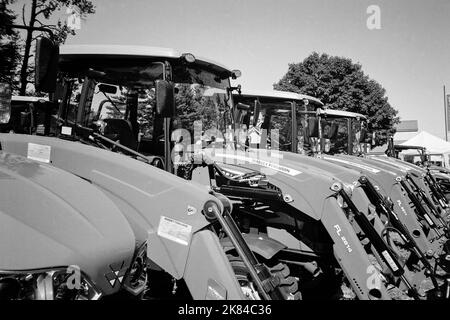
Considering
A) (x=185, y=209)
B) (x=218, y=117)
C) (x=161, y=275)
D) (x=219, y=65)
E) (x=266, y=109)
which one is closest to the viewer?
(x=185, y=209)

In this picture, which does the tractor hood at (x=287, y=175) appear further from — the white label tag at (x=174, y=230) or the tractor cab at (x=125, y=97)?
the white label tag at (x=174, y=230)

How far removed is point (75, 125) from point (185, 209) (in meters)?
1.72

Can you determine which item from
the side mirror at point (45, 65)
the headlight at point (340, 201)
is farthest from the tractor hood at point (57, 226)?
the headlight at point (340, 201)

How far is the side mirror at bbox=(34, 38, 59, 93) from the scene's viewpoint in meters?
2.76

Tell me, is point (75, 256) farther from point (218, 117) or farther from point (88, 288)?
point (218, 117)

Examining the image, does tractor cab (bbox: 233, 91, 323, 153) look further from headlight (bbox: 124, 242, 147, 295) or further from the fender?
headlight (bbox: 124, 242, 147, 295)

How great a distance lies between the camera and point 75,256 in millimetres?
1728

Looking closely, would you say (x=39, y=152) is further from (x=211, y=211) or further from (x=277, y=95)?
(x=277, y=95)

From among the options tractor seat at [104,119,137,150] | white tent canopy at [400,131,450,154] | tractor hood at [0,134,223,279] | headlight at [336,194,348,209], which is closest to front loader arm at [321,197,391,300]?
headlight at [336,194,348,209]

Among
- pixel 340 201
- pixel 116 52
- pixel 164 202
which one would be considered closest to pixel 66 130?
pixel 116 52

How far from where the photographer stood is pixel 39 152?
314 cm

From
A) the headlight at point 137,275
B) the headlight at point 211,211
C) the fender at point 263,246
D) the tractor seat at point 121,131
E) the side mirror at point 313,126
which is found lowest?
the fender at point 263,246

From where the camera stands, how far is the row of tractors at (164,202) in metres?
1.82

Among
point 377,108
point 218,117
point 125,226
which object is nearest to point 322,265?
point 218,117
